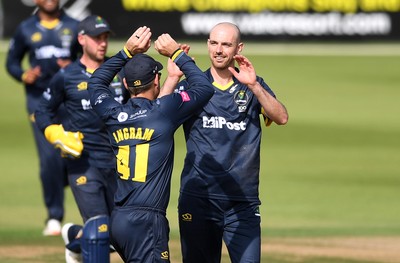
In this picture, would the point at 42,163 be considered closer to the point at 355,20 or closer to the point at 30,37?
the point at 30,37

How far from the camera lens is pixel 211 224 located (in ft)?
26.5

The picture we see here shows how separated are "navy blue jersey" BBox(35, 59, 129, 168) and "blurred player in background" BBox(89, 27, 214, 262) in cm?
219

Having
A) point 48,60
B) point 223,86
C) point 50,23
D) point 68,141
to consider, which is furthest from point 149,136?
point 50,23

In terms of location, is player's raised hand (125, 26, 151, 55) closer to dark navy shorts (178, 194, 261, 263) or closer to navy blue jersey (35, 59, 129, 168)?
dark navy shorts (178, 194, 261, 263)

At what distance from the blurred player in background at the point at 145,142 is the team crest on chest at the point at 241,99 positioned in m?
0.69

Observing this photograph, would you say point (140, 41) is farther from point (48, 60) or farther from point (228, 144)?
point (48, 60)

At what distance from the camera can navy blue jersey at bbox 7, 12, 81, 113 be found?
497 inches

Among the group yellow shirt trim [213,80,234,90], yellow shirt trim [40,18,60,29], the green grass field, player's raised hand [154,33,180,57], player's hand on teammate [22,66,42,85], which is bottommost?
the green grass field

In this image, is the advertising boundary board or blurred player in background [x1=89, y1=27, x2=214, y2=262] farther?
the advertising boundary board

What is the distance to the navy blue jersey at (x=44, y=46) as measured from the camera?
12.6 metres

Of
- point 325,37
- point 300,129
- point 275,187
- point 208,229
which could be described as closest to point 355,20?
point 325,37

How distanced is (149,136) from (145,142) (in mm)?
50

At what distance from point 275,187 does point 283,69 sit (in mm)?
10493

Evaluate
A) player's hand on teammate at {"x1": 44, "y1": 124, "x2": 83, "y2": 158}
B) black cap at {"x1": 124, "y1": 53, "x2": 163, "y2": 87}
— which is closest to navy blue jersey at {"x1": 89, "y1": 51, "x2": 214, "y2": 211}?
black cap at {"x1": 124, "y1": 53, "x2": 163, "y2": 87}
